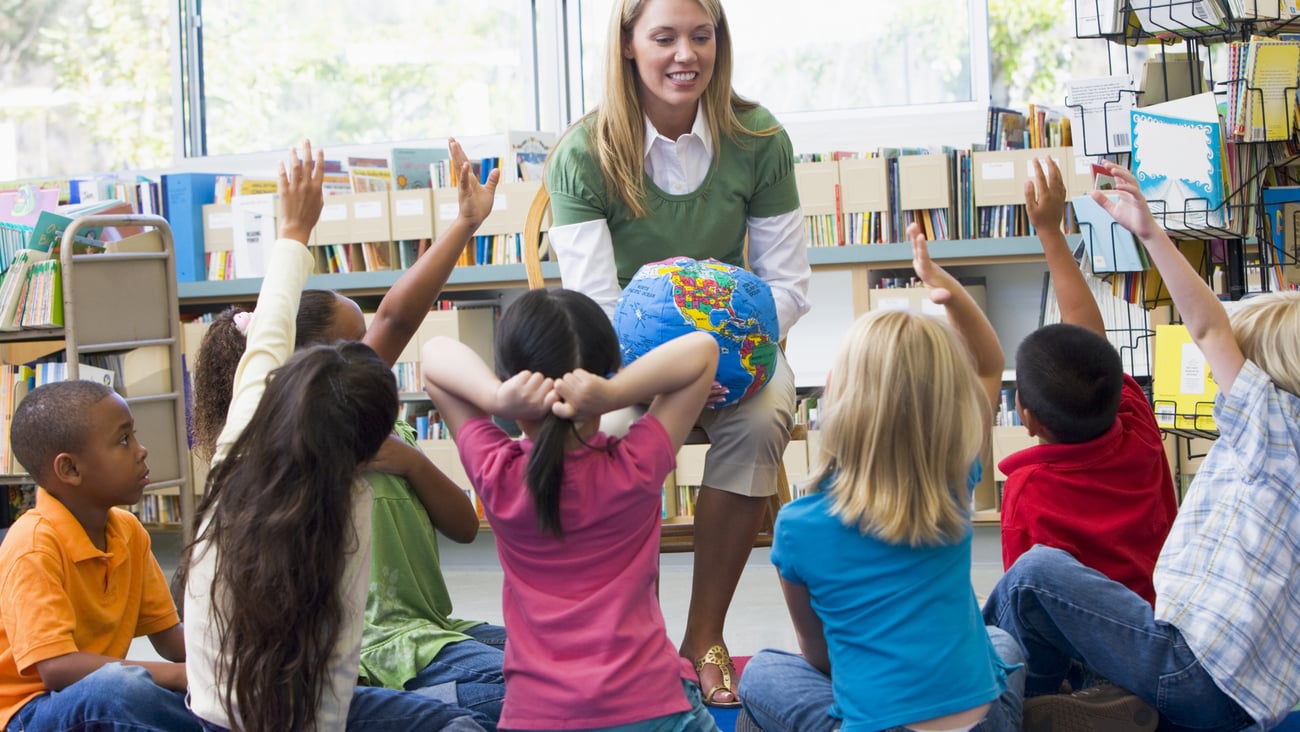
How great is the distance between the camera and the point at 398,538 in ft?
6.71

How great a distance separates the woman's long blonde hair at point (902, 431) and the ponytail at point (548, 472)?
0.34 meters

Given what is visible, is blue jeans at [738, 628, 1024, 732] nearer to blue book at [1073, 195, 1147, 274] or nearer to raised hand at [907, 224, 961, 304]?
raised hand at [907, 224, 961, 304]

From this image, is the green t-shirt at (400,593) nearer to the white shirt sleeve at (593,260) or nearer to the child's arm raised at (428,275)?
the child's arm raised at (428,275)

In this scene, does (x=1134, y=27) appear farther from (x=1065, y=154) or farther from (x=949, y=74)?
(x=949, y=74)

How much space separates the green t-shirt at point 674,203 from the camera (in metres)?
2.52

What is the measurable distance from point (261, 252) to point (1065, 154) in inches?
112

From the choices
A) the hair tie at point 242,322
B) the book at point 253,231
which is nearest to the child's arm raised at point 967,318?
the hair tie at point 242,322

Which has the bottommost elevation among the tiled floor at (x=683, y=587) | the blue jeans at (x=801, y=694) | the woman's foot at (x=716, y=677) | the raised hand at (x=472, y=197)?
the tiled floor at (x=683, y=587)

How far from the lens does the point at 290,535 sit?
1680 millimetres

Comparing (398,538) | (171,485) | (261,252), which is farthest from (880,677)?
(261,252)

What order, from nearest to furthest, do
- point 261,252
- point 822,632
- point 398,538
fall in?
1. point 822,632
2. point 398,538
3. point 261,252

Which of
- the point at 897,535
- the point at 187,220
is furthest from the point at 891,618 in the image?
the point at 187,220

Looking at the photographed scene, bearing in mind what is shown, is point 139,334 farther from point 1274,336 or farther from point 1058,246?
point 1274,336

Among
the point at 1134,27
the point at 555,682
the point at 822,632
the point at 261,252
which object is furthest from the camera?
the point at 261,252
